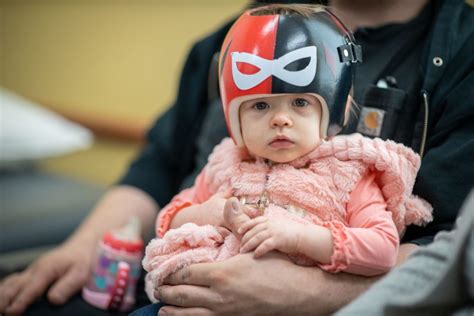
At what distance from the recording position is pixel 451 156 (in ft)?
2.74

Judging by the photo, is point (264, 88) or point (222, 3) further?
point (222, 3)

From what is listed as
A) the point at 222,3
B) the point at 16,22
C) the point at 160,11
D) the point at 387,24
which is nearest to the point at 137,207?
the point at 387,24

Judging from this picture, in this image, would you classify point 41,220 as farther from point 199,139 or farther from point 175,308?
point 175,308

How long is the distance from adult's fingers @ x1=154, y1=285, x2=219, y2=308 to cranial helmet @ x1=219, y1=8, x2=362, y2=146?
224mm

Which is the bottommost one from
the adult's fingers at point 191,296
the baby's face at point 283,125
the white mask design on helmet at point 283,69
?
the adult's fingers at point 191,296

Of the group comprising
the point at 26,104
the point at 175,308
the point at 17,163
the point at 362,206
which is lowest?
the point at 17,163

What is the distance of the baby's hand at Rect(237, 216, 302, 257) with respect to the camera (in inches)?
28.1

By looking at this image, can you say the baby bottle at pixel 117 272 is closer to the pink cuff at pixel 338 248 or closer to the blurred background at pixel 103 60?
the pink cuff at pixel 338 248

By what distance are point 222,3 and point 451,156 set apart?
1.25 metres

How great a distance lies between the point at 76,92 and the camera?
2.48 meters

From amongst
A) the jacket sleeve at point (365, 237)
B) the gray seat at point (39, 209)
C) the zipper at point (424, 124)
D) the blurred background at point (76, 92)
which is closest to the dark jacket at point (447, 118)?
the zipper at point (424, 124)

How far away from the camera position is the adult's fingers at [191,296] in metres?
0.77

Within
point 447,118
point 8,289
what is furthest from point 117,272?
point 447,118

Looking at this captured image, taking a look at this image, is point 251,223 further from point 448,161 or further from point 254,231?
point 448,161
